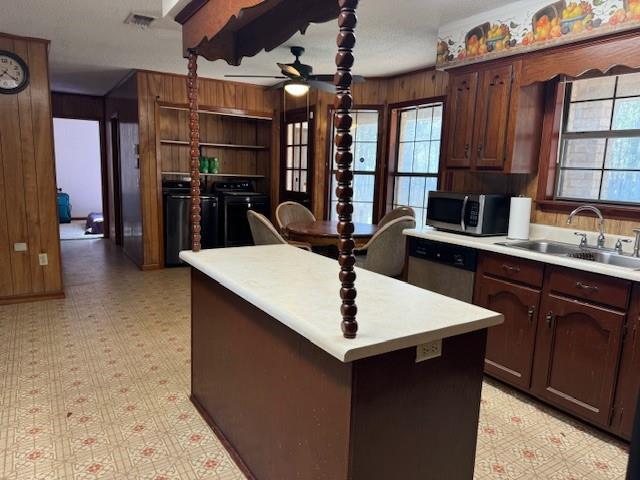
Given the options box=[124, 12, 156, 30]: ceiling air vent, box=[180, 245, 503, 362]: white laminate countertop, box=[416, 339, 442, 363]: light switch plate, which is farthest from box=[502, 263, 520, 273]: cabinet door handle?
box=[124, 12, 156, 30]: ceiling air vent

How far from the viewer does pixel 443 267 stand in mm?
3117

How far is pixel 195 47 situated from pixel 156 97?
11.3 ft

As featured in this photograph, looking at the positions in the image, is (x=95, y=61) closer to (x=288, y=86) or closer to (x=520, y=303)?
(x=288, y=86)

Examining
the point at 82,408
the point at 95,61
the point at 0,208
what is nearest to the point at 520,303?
the point at 82,408

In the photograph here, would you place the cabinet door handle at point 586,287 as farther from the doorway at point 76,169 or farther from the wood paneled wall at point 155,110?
the doorway at point 76,169

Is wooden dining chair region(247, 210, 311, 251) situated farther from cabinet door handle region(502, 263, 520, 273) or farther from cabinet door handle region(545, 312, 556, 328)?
cabinet door handle region(545, 312, 556, 328)

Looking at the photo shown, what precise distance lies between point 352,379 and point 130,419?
1.67 metres

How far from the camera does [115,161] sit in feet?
22.5

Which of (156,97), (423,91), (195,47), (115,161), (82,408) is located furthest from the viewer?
(115,161)

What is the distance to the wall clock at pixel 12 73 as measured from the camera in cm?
391

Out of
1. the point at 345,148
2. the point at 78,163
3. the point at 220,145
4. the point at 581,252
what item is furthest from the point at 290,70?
the point at 78,163

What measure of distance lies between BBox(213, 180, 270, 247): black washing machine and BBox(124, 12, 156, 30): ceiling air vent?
2.70 m

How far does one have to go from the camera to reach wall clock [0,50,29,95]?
12.8 feet

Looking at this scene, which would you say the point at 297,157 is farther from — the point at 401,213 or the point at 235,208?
the point at 401,213
